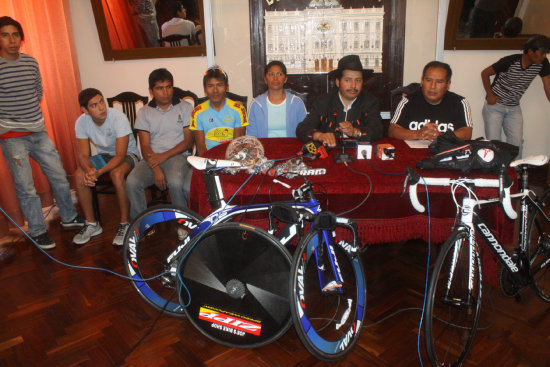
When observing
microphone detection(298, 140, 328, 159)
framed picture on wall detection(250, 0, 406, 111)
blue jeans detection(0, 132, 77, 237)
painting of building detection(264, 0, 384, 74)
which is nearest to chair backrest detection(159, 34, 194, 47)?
framed picture on wall detection(250, 0, 406, 111)

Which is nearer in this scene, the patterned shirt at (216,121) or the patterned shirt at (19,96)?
the patterned shirt at (19,96)

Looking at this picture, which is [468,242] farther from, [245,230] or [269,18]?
[269,18]

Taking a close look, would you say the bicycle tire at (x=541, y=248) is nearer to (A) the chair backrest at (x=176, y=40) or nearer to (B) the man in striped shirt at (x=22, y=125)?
(B) the man in striped shirt at (x=22, y=125)

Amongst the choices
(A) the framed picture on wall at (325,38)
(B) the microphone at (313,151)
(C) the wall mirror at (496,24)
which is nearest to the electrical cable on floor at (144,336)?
(B) the microphone at (313,151)

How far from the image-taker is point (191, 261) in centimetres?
204

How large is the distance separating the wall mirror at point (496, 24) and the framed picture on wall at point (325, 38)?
60cm

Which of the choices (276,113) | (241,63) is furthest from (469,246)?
(241,63)

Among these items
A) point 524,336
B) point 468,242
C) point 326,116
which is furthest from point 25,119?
point 524,336

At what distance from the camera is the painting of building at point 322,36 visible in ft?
14.1

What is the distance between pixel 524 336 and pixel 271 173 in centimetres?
166

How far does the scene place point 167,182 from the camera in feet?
10.8

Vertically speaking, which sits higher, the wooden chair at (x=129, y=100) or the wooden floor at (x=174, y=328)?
the wooden chair at (x=129, y=100)

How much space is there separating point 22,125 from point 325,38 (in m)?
Answer: 3.14

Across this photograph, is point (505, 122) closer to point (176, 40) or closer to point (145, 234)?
point (176, 40)
